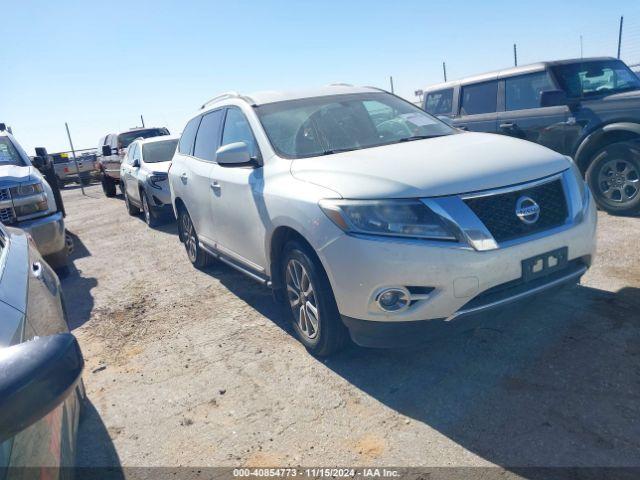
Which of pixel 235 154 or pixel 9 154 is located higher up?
pixel 9 154

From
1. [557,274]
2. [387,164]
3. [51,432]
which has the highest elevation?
[387,164]

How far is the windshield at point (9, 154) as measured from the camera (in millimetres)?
6605

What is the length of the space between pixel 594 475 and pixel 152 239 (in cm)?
722

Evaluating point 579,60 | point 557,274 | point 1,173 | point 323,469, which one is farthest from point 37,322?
point 579,60

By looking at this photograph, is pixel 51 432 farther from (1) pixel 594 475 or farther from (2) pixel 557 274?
(2) pixel 557 274

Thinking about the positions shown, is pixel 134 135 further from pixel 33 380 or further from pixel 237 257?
pixel 33 380

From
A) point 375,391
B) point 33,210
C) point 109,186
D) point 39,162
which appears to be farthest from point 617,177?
point 109,186

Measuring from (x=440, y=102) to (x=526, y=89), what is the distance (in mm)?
1499

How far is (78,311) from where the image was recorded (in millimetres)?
5074

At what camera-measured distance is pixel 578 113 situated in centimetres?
627

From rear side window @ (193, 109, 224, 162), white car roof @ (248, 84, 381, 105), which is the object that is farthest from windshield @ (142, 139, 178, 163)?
white car roof @ (248, 84, 381, 105)

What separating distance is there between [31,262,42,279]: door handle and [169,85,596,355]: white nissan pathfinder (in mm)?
1421

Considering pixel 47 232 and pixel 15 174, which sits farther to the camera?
pixel 15 174

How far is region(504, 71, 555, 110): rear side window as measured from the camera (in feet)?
21.8
